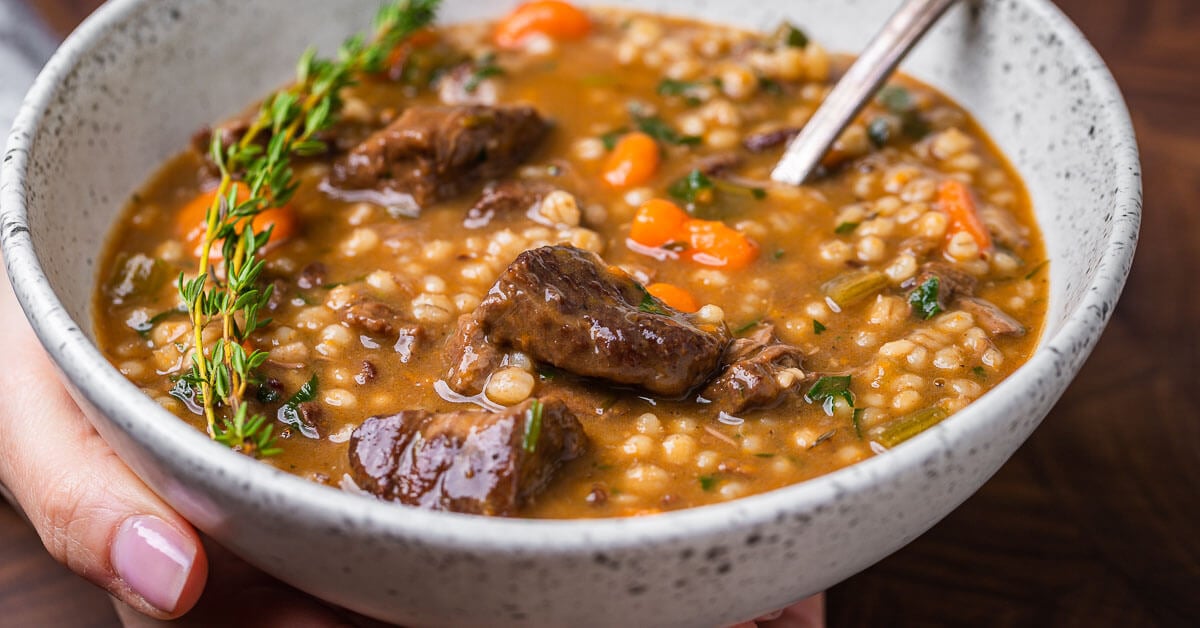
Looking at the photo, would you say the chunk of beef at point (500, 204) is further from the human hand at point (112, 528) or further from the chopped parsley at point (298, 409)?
the human hand at point (112, 528)

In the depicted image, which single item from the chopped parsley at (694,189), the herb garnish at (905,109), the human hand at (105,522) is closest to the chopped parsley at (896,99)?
the herb garnish at (905,109)

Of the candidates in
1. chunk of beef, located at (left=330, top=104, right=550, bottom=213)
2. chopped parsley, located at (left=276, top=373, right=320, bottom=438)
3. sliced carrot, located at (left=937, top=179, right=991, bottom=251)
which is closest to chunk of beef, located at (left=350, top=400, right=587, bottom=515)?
chopped parsley, located at (left=276, top=373, right=320, bottom=438)

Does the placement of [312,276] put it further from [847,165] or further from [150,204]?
[847,165]

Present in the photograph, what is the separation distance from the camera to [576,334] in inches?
117

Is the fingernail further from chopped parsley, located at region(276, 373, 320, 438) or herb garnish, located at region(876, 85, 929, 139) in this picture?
herb garnish, located at region(876, 85, 929, 139)

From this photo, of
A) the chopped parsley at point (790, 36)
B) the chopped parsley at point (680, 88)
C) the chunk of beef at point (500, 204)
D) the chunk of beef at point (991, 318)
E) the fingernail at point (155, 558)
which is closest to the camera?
the fingernail at point (155, 558)

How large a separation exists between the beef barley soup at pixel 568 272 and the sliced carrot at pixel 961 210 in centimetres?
1

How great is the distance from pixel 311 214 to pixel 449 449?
1363 millimetres

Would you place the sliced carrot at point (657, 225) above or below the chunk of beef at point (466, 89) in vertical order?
above

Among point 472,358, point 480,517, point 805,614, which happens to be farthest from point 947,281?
point 480,517

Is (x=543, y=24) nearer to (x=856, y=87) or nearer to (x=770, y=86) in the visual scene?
(x=770, y=86)

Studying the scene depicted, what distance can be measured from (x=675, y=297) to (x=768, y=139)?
904 millimetres

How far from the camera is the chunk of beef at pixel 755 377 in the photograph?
9.61ft

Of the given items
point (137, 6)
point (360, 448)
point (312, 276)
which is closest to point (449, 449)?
point (360, 448)
